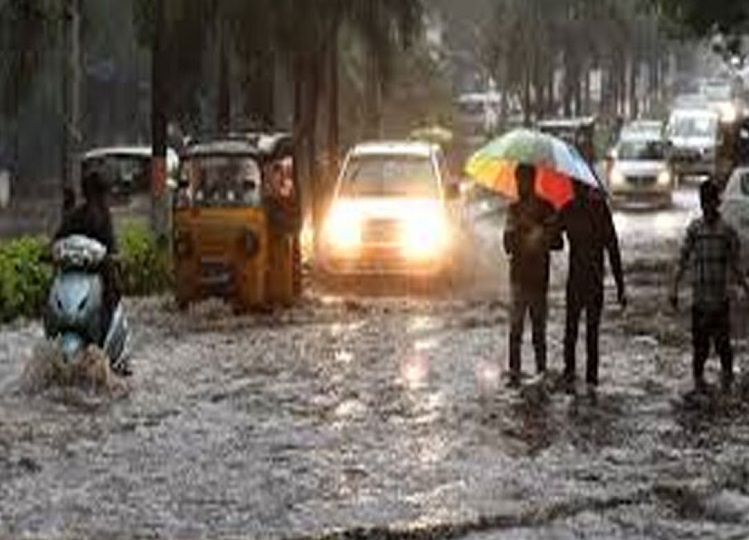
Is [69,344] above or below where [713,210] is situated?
below

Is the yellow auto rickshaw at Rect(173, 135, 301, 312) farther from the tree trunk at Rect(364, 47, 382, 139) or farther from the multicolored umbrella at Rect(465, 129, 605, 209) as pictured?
the tree trunk at Rect(364, 47, 382, 139)

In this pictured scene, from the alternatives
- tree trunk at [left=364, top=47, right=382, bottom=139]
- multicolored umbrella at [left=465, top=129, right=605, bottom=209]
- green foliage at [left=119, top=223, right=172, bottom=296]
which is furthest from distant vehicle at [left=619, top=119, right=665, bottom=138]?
multicolored umbrella at [left=465, top=129, right=605, bottom=209]

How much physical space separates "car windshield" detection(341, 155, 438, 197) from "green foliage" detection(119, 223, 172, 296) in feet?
9.90

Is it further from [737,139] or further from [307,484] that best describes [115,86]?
[307,484]

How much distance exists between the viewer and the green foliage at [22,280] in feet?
71.9

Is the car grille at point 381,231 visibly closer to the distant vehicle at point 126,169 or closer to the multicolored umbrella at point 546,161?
the multicolored umbrella at point 546,161

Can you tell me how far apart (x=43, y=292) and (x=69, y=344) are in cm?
637

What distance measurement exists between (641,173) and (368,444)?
123ft

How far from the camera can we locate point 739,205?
89.7ft

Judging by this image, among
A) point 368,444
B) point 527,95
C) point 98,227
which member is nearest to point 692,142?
point 527,95

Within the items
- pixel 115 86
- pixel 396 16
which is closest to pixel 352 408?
pixel 396 16

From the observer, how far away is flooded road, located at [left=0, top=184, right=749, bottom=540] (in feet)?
37.5

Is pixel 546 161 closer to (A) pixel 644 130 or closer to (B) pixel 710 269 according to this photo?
(B) pixel 710 269

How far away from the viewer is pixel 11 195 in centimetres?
5844
